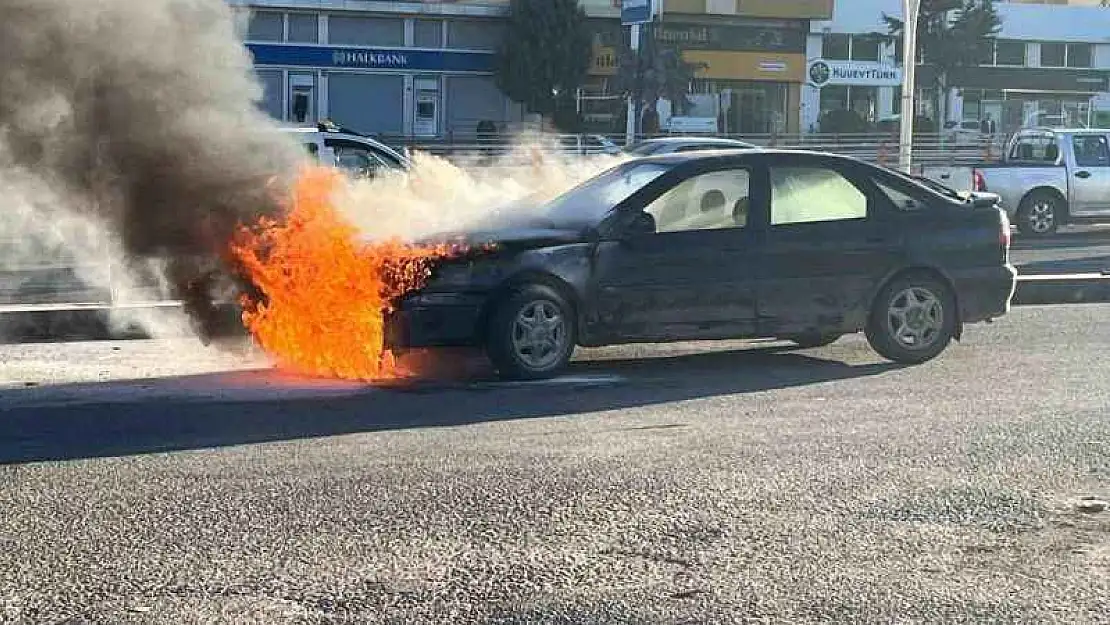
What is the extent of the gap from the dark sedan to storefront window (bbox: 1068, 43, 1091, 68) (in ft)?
176

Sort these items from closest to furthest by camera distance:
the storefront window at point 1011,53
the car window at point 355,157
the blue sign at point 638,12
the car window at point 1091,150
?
the car window at point 355,157 → the car window at point 1091,150 → the blue sign at point 638,12 → the storefront window at point 1011,53

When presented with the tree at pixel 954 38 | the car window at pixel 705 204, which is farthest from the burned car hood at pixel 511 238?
the tree at pixel 954 38

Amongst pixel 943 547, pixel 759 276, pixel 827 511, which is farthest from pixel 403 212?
pixel 943 547

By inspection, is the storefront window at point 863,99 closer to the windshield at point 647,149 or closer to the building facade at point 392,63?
the building facade at point 392,63

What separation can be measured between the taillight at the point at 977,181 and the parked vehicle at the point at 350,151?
361 inches

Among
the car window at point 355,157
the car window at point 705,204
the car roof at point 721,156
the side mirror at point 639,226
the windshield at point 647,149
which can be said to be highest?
the windshield at point 647,149

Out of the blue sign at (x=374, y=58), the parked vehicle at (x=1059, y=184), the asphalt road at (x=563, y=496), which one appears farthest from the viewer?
the blue sign at (x=374, y=58)

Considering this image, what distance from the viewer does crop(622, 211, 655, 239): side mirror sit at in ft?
29.7

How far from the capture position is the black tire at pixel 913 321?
9.53 meters

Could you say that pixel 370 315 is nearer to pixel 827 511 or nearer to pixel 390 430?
pixel 390 430

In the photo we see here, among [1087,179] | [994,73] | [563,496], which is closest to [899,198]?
[563,496]

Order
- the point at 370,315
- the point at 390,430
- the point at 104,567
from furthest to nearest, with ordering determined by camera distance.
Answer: the point at 370,315, the point at 390,430, the point at 104,567

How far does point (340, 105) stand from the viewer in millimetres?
47656

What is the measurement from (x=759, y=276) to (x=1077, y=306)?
16.0 ft
